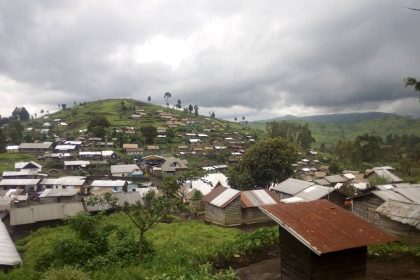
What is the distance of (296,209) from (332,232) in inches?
62.1

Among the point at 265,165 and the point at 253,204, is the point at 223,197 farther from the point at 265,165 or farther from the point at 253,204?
the point at 265,165

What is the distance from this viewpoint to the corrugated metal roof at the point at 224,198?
33.0 meters

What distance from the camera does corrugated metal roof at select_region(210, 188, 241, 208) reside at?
33.0m

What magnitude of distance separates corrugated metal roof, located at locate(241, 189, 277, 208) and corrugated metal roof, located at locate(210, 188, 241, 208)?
3.40 ft

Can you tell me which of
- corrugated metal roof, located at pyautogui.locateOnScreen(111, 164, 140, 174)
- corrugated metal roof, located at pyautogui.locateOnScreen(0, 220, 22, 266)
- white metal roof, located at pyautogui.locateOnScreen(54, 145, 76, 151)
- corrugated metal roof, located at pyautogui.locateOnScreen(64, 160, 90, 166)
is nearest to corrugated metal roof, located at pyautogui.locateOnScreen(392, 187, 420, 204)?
corrugated metal roof, located at pyautogui.locateOnScreen(0, 220, 22, 266)

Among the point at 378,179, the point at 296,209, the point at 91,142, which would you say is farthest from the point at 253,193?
the point at 91,142

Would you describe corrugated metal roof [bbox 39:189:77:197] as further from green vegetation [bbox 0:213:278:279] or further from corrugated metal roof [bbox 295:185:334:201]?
green vegetation [bbox 0:213:278:279]

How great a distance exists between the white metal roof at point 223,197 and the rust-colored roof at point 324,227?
68.2ft

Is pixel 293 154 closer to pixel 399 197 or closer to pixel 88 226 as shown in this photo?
pixel 399 197

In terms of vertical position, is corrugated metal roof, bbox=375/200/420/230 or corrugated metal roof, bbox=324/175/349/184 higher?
corrugated metal roof, bbox=375/200/420/230

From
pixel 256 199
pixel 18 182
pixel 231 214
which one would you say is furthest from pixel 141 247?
pixel 18 182

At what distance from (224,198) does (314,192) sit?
984 cm

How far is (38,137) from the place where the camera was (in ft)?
346

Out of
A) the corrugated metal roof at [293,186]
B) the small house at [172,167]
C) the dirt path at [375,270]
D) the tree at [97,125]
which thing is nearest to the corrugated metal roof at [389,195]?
the dirt path at [375,270]
